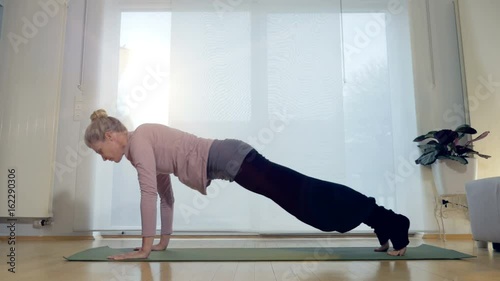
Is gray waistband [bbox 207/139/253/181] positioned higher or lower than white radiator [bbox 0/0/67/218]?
lower

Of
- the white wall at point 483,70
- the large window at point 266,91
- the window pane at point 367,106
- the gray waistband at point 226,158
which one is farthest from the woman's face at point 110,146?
the white wall at point 483,70

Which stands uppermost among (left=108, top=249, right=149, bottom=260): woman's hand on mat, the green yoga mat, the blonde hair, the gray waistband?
the blonde hair

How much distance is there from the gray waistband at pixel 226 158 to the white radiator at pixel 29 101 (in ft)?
6.09

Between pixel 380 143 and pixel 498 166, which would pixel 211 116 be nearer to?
pixel 380 143

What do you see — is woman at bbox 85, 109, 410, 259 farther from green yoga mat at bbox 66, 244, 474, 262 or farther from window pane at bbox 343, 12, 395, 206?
window pane at bbox 343, 12, 395, 206

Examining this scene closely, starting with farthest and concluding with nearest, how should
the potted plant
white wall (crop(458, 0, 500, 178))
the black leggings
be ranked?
white wall (crop(458, 0, 500, 178))
the potted plant
the black leggings

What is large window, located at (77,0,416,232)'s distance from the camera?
3.38m

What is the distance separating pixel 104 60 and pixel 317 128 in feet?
6.03

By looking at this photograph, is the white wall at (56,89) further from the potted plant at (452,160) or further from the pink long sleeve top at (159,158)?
the potted plant at (452,160)

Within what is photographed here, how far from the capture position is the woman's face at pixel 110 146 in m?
1.91

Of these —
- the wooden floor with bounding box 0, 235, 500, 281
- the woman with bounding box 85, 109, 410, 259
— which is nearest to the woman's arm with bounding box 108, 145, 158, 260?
the woman with bounding box 85, 109, 410, 259

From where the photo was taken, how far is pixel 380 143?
11.4ft

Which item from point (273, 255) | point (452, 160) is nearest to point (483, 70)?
point (452, 160)

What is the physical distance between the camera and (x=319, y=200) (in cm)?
186
